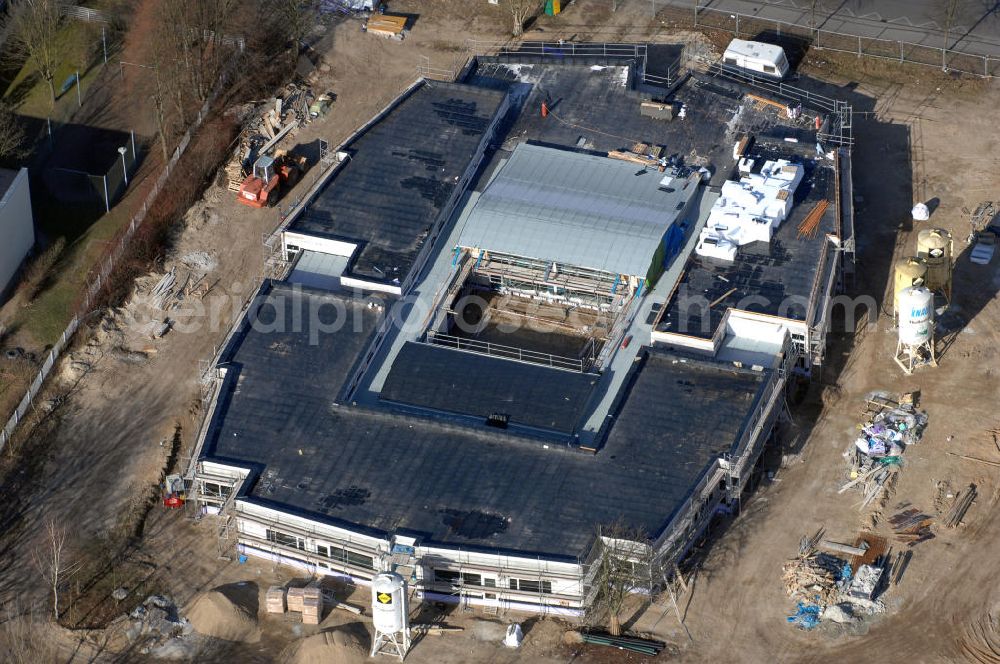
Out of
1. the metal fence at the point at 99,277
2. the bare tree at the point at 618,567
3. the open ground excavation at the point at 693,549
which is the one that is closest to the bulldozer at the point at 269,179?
the open ground excavation at the point at 693,549

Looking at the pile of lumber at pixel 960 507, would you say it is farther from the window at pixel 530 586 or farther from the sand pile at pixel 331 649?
the sand pile at pixel 331 649

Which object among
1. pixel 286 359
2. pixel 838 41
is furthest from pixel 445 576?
pixel 838 41

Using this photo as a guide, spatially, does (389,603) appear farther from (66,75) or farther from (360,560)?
(66,75)

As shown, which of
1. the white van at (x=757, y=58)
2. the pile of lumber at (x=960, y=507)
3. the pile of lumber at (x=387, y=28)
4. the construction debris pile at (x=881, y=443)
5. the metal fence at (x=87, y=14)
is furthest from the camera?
the metal fence at (x=87, y=14)

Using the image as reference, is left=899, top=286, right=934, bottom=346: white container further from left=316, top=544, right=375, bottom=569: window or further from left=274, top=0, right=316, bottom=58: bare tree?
left=274, top=0, right=316, bottom=58: bare tree

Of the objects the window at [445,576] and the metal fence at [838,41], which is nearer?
the window at [445,576]
